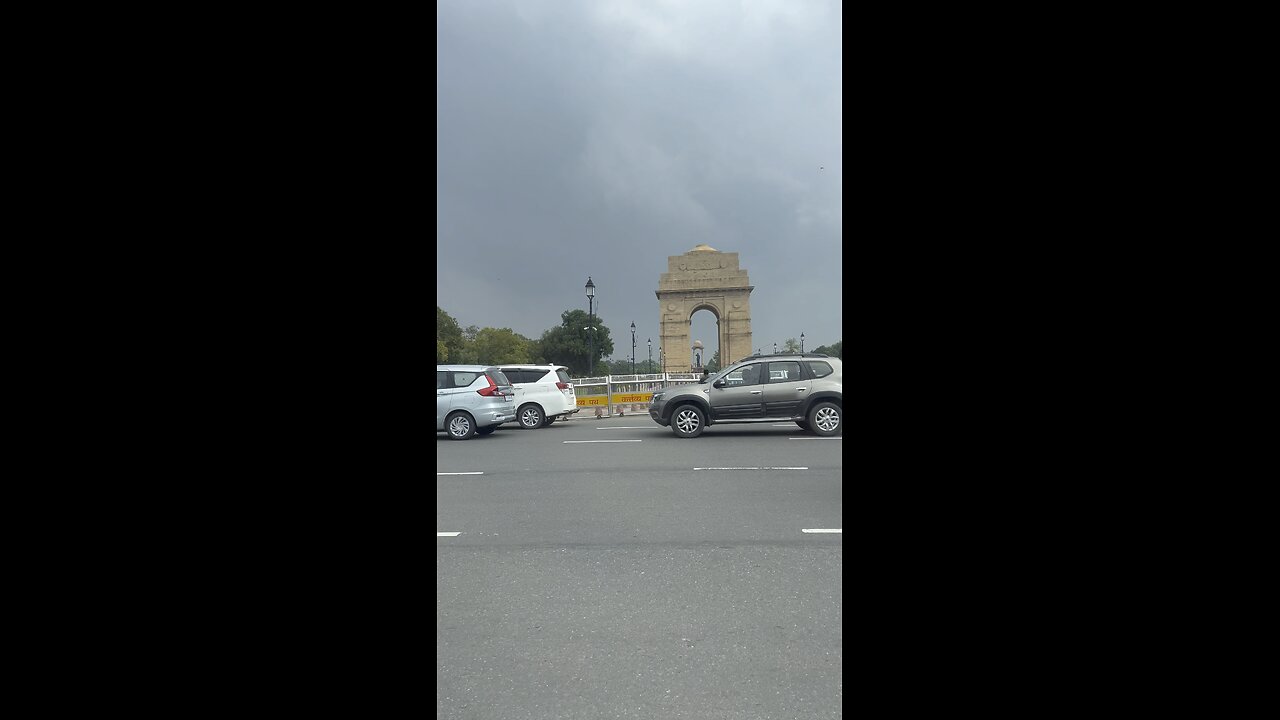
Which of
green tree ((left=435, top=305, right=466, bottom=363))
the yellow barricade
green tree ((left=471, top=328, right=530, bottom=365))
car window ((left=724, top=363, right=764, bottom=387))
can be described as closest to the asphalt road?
car window ((left=724, top=363, right=764, bottom=387))

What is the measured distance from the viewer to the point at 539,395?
638 inches

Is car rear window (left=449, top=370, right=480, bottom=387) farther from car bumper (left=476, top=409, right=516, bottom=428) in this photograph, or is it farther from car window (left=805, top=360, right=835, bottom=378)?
car window (left=805, top=360, right=835, bottom=378)

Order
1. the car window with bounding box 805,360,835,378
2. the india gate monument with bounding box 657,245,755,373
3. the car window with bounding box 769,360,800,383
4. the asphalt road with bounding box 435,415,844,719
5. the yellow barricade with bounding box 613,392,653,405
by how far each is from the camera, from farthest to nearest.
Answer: the india gate monument with bounding box 657,245,755,373
the yellow barricade with bounding box 613,392,653,405
the car window with bounding box 769,360,800,383
the car window with bounding box 805,360,835,378
the asphalt road with bounding box 435,415,844,719

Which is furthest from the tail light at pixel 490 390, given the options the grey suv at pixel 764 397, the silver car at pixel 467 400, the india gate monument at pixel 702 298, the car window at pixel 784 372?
the india gate monument at pixel 702 298

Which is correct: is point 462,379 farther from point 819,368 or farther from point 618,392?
point 618,392

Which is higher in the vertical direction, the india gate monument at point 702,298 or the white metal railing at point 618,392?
the india gate monument at point 702,298

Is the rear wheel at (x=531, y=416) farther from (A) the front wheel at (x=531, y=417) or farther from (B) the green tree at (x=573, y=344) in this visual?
(B) the green tree at (x=573, y=344)

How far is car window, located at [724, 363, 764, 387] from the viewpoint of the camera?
13.1m

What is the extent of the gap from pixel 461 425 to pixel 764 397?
6127 millimetres

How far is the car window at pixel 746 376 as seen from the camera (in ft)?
42.9
